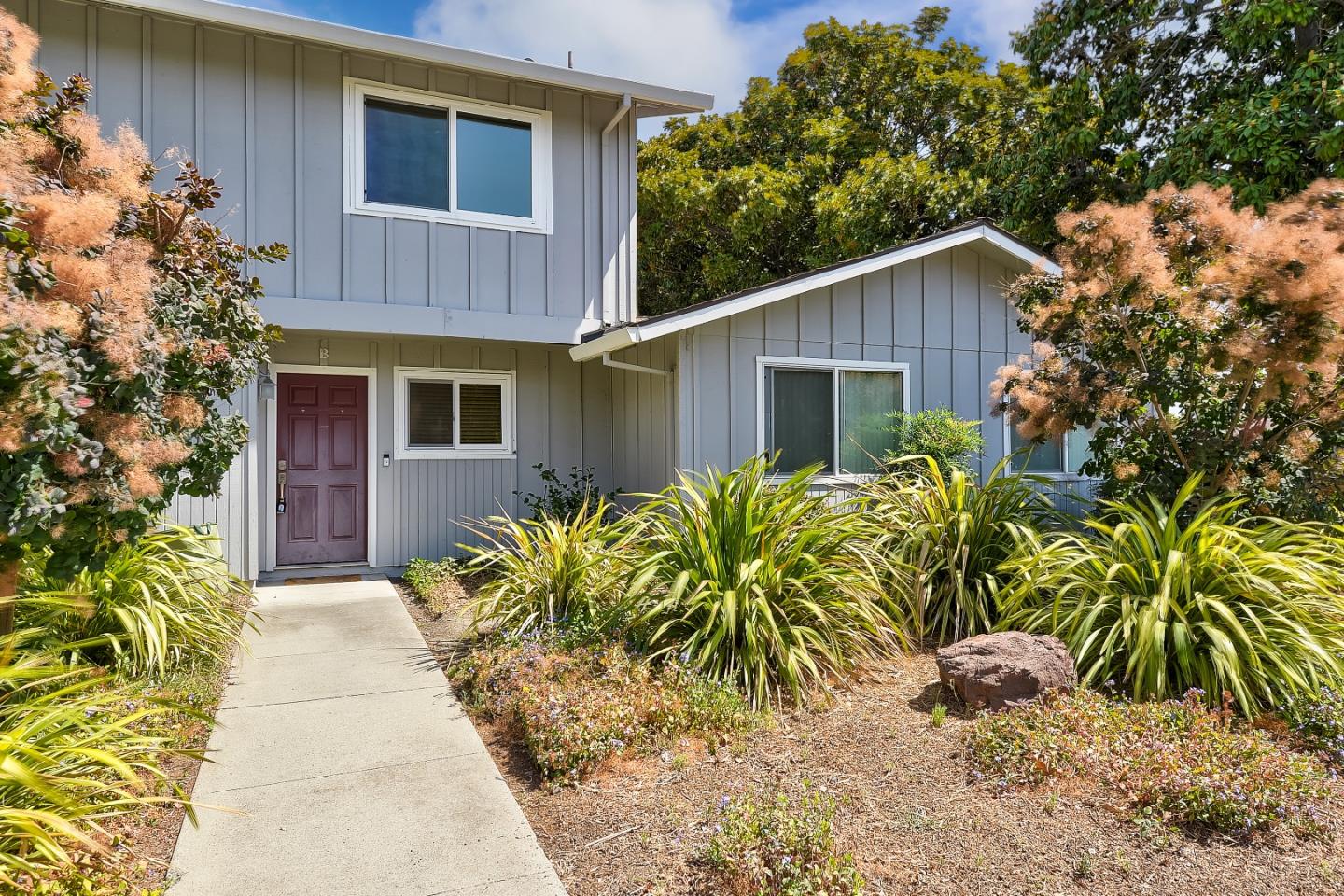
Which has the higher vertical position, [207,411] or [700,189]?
[700,189]

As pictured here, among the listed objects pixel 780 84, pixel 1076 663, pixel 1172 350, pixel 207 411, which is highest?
pixel 780 84

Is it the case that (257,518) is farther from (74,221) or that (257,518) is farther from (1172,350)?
(1172,350)

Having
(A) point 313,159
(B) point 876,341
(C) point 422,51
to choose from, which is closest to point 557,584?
(B) point 876,341

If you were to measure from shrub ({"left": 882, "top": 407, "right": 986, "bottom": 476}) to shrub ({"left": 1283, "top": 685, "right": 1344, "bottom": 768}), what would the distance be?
12.4 feet

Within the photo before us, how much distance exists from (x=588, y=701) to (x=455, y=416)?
5491mm

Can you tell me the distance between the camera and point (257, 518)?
25.8ft

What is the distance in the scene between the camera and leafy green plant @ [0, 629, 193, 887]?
246 cm

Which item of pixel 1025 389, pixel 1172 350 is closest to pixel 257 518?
pixel 1025 389

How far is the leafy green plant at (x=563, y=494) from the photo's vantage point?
351 inches

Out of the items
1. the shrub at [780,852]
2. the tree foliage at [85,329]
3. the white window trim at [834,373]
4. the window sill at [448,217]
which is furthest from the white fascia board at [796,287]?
the shrub at [780,852]

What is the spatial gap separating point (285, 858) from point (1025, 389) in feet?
19.6

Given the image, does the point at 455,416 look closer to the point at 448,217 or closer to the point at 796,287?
the point at 448,217

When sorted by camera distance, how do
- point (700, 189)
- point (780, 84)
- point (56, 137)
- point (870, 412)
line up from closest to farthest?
point (56, 137) → point (870, 412) → point (700, 189) → point (780, 84)

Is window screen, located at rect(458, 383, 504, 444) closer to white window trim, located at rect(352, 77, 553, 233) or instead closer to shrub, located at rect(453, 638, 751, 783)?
white window trim, located at rect(352, 77, 553, 233)
